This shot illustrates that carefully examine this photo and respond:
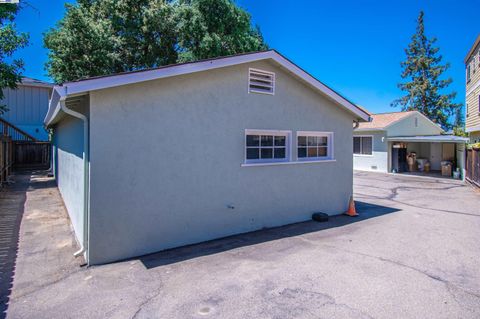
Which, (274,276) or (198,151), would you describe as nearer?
(274,276)

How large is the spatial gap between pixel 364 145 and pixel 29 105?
25.7 meters

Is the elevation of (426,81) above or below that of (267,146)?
above

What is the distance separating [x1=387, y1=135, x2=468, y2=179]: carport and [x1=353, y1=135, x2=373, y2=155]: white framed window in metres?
1.41

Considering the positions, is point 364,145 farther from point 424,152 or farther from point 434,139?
point 424,152

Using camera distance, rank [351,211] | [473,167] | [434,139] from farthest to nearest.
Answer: [434,139] < [473,167] < [351,211]

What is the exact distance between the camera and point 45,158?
2052cm

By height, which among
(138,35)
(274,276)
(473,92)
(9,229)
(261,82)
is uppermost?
(138,35)

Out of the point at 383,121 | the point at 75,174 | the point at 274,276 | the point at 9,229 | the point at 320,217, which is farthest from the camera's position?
the point at 383,121

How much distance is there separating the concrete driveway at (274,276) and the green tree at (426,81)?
110 feet

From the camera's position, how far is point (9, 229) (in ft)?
23.1

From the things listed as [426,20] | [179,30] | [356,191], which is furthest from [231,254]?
[426,20]

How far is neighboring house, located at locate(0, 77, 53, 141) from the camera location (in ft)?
69.6

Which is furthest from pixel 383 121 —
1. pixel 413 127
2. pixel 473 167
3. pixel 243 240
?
pixel 243 240

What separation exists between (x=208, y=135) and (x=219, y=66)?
1.50m
